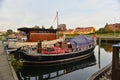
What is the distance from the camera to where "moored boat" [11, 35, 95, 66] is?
22.7m

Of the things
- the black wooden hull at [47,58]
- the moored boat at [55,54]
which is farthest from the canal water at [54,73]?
the moored boat at [55,54]

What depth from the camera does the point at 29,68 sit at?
2197 centimetres

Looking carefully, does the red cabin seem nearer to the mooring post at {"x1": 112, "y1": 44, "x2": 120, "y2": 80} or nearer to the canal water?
the canal water

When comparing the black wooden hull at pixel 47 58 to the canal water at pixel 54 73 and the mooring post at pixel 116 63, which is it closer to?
the canal water at pixel 54 73

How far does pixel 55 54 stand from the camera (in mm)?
23766

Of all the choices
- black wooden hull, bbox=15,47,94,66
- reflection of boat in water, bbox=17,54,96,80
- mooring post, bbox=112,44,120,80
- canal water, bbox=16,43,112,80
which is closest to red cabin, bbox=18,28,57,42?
black wooden hull, bbox=15,47,94,66

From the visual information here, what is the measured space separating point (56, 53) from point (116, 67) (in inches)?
617

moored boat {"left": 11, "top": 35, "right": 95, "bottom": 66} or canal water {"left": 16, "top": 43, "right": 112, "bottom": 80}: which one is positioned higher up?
moored boat {"left": 11, "top": 35, "right": 95, "bottom": 66}

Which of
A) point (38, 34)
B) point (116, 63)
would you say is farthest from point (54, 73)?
point (38, 34)

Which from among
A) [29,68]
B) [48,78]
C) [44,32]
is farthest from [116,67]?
[44,32]

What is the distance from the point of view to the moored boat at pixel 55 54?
892 inches

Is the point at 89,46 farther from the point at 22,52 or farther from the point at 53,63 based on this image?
the point at 22,52

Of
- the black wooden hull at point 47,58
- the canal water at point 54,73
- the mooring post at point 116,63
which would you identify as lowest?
the canal water at point 54,73

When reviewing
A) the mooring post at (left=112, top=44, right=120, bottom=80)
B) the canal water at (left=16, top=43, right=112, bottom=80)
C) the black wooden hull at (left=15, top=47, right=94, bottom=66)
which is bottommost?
the canal water at (left=16, top=43, right=112, bottom=80)
